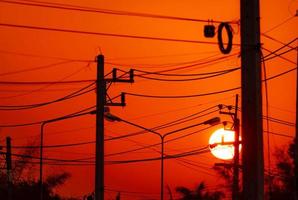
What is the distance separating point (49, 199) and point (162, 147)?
31.8 meters

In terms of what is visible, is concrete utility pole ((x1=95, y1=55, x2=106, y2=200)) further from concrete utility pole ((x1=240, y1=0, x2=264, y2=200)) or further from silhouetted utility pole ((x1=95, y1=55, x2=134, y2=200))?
concrete utility pole ((x1=240, y1=0, x2=264, y2=200))

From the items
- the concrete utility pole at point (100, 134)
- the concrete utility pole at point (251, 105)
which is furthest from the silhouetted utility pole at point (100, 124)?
the concrete utility pole at point (251, 105)

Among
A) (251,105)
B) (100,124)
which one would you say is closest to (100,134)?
(100,124)

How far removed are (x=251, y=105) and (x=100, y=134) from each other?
17.2 m

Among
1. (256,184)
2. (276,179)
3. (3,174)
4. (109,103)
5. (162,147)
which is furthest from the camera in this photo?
(3,174)

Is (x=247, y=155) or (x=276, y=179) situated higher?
(x=276, y=179)

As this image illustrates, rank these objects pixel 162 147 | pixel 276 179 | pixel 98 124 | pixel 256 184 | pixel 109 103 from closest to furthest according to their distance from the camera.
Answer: pixel 256 184 < pixel 98 124 < pixel 109 103 < pixel 162 147 < pixel 276 179

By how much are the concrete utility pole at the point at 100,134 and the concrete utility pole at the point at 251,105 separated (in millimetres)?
16575

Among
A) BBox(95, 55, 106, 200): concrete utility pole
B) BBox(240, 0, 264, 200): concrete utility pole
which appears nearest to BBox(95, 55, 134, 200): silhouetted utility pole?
BBox(95, 55, 106, 200): concrete utility pole

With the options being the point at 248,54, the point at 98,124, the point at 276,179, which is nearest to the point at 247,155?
the point at 248,54

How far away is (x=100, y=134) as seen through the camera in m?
37.9

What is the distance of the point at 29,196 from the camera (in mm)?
84438

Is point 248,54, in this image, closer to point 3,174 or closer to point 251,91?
point 251,91

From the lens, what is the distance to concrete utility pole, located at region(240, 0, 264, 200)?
21172 mm
